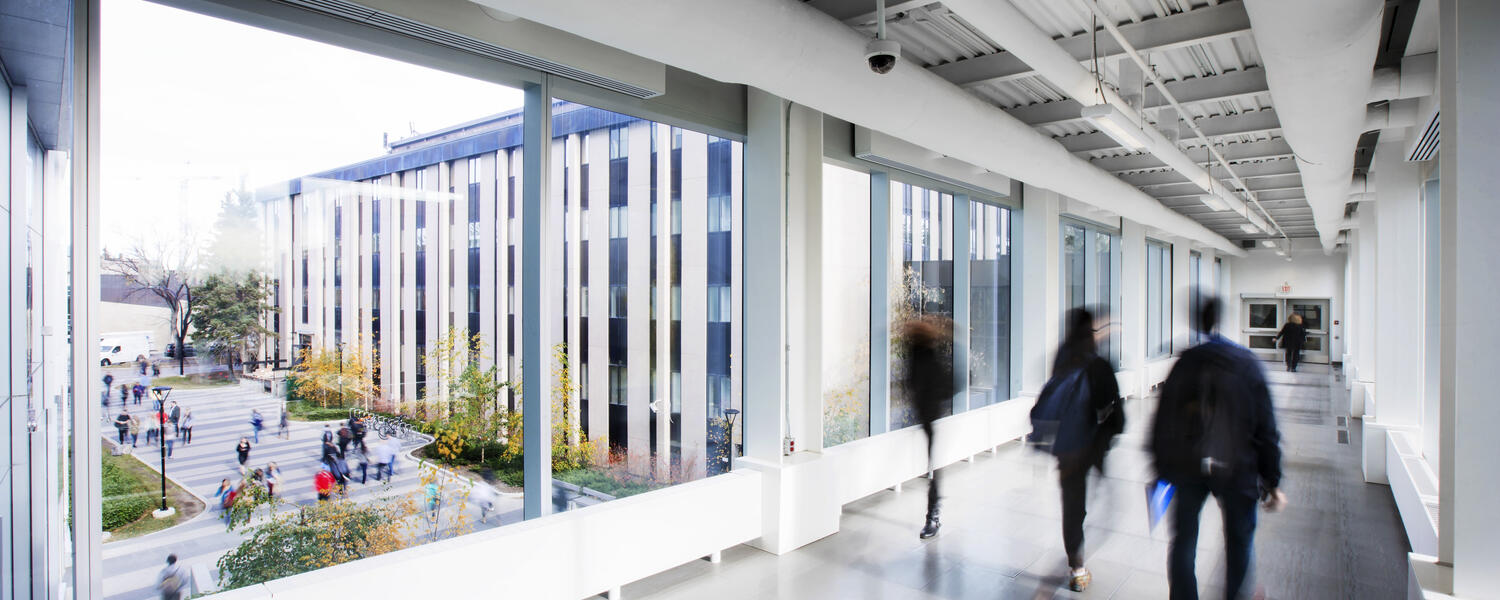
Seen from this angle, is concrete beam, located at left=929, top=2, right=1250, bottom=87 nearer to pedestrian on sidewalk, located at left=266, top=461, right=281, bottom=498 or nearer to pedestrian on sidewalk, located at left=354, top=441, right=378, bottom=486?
pedestrian on sidewalk, located at left=354, top=441, right=378, bottom=486

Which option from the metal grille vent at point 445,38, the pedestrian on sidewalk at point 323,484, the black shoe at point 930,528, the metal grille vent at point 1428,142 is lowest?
the black shoe at point 930,528

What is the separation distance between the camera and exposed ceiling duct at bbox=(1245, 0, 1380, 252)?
2.68 meters

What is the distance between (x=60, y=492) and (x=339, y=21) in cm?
221

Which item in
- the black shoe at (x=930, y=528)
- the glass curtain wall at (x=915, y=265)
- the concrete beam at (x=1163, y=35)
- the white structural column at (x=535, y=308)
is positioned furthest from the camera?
the glass curtain wall at (x=915, y=265)

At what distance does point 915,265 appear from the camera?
286 inches

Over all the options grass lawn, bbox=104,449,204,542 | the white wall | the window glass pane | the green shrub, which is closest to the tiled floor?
the window glass pane

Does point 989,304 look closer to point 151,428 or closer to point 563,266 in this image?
point 563,266

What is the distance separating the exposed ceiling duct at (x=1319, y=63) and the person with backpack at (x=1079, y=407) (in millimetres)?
1558

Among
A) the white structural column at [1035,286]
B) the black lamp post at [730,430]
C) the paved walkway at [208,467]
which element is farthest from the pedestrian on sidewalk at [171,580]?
the white structural column at [1035,286]

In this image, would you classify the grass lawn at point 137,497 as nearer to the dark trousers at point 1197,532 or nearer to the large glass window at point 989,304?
the dark trousers at point 1197,532

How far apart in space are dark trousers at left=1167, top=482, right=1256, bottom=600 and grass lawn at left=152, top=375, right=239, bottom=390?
14.3ft

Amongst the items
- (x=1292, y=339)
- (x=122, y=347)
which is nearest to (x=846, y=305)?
(x=122, y=347)

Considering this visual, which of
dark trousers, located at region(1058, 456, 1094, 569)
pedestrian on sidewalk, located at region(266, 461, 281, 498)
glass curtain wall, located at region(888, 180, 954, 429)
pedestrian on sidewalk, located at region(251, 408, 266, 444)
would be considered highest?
glass curtain wall, located at region(888, 180, 954, 429)

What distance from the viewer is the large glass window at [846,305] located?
6.10 m
